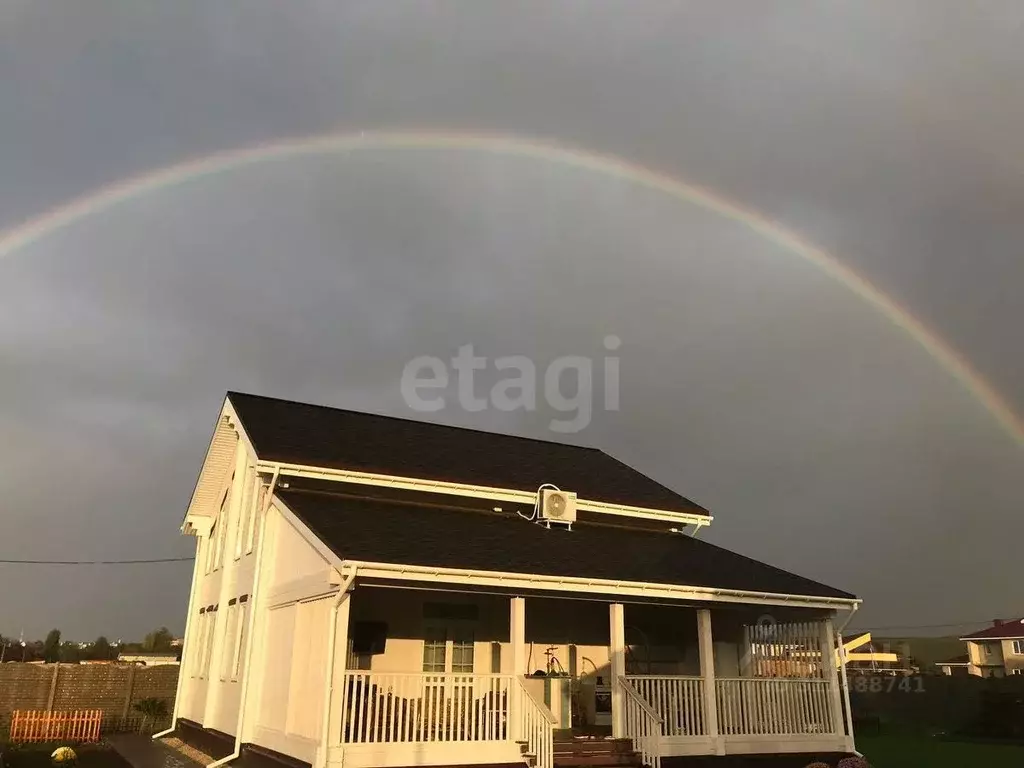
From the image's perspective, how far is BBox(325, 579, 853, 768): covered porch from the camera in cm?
1057

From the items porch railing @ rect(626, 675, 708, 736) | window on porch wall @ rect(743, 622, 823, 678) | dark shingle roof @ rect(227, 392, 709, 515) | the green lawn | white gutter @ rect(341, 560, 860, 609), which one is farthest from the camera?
the green lawn

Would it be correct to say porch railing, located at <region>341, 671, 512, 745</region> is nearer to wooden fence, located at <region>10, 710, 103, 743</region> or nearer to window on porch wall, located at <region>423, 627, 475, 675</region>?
window on porch wall, located at <region>423, 627, 475, 675</region>

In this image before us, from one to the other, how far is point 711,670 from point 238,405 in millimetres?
10612

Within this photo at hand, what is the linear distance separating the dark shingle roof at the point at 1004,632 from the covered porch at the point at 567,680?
159ft

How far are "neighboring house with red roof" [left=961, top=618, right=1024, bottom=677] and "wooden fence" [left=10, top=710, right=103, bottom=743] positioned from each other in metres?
52.5

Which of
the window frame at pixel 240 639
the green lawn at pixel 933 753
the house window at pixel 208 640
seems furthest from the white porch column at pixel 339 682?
the green lawn at pixel 933 753

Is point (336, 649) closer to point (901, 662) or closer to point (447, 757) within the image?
point (447, 757)

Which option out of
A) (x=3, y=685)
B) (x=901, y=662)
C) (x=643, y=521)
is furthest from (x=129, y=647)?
(x=643, y=521)

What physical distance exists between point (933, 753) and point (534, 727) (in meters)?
16.1

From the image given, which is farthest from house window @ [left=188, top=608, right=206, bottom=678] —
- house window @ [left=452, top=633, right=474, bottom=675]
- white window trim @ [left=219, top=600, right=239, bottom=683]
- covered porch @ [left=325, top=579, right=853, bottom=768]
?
house window @ [left=452, top=633, right=474, bottom=675]

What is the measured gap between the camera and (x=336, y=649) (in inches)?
400

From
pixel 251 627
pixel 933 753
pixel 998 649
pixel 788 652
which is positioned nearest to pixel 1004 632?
pixel 998 649

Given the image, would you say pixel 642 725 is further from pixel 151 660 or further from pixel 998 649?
pixel 998 649

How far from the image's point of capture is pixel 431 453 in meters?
16.8
